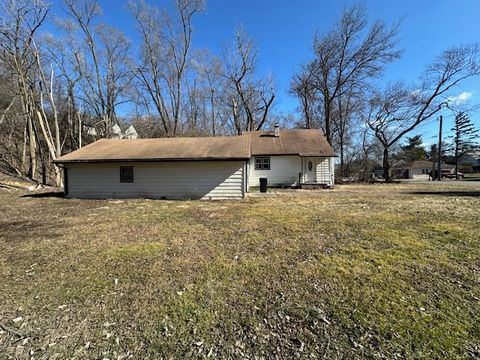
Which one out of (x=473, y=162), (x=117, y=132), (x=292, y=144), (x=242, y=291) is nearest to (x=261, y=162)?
(x=292, y=144)

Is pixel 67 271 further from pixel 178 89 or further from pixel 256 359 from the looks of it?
pixel 178 89

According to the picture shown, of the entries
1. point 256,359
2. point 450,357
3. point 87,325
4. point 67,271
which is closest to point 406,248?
point 450,357

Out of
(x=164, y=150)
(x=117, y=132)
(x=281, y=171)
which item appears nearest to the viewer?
(x=164, y=150)

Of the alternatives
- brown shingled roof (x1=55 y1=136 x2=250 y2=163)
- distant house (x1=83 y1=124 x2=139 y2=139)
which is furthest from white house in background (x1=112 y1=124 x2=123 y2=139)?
brown shingled roof (x1=55 y1=136 x2=250 y2=163)

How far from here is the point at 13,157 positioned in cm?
1981

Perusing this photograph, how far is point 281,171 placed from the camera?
18.9 metres

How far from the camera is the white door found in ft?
62.5

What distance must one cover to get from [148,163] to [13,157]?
14.5 metres

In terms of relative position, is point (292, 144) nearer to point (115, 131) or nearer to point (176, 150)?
point (176, 150)

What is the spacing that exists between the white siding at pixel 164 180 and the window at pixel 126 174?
0.17m

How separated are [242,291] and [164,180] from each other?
9.72 m

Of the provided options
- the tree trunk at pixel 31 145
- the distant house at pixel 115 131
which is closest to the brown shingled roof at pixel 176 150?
the tree trunk at pixel 31 145

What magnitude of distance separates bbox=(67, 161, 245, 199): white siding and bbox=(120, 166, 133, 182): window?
0.57 ft

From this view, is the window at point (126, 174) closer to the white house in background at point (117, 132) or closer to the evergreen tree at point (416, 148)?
the white house in background at point (117, 132)
